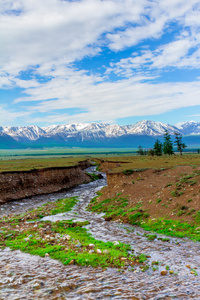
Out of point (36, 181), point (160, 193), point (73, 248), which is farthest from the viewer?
point (36, 181)

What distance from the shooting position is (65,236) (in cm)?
2000

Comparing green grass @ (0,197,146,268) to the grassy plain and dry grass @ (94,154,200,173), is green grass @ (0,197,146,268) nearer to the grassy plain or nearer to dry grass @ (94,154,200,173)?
the grassy plain

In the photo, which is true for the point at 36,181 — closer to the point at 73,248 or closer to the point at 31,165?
the point at 31,165

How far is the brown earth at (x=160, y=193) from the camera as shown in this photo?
2424 cm

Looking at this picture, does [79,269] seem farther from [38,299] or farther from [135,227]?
[135,227]

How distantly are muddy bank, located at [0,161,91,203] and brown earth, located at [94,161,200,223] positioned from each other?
1969cm

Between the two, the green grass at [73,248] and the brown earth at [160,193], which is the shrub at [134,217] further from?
the green grass at [73,248]


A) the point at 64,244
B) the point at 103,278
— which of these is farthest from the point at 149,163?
the point at 103,278

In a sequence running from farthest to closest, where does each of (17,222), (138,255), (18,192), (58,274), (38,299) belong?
(18,192)
(17,222)
(138,255)
(58,274)
(38,299)

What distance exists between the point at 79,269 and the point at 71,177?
52.5 meters

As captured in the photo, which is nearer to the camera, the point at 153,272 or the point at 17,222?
the point at 153,272

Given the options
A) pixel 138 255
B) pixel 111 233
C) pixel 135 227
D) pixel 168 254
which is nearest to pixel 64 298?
pixel 138 255

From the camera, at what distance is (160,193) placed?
30.4 m

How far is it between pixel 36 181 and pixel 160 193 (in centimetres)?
3590
